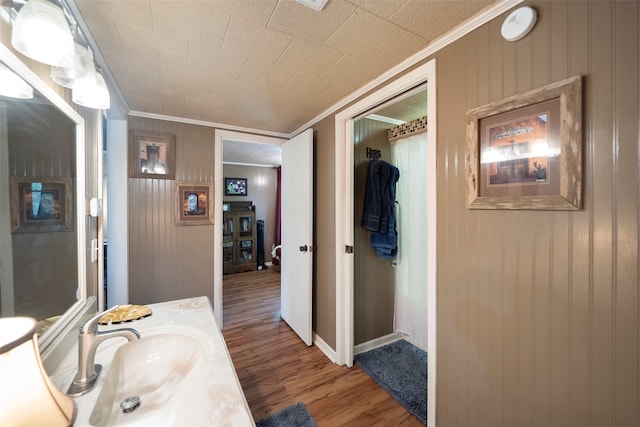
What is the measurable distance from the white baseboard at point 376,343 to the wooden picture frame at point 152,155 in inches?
93.5

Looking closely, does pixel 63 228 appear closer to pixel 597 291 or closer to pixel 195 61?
pixel 195 61

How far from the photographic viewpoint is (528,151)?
958mm

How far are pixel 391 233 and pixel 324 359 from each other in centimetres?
125

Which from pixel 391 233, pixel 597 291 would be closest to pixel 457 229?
pixel 597 291

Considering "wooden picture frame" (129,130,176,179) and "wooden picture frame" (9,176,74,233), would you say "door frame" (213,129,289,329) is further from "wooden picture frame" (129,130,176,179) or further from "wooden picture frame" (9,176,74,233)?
"wooden picture frame" (9,176,74,233)

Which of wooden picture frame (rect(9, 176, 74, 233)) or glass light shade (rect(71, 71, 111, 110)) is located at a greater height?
glass light shade (rect(71, 71, 111, 110))

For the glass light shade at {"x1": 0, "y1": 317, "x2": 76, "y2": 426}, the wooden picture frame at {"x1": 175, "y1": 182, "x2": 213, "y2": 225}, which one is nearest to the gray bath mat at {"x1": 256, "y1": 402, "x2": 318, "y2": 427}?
the glass light shade at {"x1": 0, "y1": 317, "x2": 76, "y2": 426}

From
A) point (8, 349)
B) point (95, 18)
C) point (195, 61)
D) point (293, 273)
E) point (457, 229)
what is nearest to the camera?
point (8, 349)

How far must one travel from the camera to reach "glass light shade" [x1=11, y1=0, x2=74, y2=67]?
0.67 meters

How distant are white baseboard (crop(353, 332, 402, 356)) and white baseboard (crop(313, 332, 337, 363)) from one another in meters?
0.21

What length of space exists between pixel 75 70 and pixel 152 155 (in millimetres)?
1534

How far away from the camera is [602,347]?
0.81 metres

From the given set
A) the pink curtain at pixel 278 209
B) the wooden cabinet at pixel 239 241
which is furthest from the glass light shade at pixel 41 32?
the pink curtain at pixel 278 209

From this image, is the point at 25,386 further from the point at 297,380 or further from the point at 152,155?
the point at 152,155
